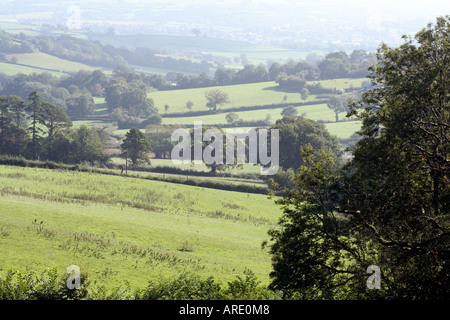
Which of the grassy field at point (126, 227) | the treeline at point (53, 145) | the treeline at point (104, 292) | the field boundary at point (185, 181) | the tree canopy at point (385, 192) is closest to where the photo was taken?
the treeline at point (104, 292)

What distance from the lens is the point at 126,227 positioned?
4328 cm

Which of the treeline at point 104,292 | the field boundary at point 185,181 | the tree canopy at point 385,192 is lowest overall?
the field boundary at point 185,181

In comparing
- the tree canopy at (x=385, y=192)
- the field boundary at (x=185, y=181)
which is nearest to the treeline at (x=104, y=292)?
the tree canopy at (x=385, y=192)

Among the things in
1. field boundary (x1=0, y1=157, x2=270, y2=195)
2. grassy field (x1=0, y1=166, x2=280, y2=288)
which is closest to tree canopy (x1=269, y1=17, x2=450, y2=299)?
grassy field (x1=0, y1=166, x2=280, y2=288)

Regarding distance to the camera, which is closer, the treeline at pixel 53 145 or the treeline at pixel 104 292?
the treeline at pixel 104 292

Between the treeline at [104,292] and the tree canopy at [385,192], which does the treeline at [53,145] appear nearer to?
the tree canopy at [385,192]

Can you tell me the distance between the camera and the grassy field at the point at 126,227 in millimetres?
31094

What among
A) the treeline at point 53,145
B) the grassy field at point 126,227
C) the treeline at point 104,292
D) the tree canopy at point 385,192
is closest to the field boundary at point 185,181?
the grassy field at point 126,227

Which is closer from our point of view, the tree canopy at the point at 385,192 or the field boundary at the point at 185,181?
the tree canopy at the point at 385,192

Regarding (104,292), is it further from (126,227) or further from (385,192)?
(126,227)

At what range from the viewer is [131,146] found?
329 feet

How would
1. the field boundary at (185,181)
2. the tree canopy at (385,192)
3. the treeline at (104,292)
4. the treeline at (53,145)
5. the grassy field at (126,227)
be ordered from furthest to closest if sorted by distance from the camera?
the treeline at (53,145)
the field boundary at (185,181)
the grassy field at (126,227)
the tree canopy at (385,192)
the treeline at (104,292)

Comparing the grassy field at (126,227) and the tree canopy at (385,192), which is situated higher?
the tree canopy at (385,192)

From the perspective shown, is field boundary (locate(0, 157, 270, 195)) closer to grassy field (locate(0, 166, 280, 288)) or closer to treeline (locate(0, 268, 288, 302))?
grassy field (locate(0, 166, 280, 288))
